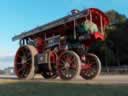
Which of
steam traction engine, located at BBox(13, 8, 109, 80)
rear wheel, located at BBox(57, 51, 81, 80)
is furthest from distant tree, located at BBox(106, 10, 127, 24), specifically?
rear wheel, located at BBox(57, 51, 81, 80)

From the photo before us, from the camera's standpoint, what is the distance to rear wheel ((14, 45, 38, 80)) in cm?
2242

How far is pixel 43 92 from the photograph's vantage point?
44.0ft

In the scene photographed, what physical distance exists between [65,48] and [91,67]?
5.62 ft

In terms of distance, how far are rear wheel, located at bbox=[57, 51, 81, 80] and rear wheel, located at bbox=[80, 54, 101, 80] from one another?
1.27 meters

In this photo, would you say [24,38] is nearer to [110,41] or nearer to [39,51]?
[39,51]

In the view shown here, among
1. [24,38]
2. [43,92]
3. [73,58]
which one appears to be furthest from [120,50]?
[43,92]

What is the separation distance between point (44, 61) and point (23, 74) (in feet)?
6.64

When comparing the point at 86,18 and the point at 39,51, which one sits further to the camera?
the point at 39,51

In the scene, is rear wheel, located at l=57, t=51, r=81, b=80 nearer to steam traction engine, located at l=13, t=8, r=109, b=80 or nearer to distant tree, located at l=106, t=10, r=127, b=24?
steam traction engine, located at l=13, t=8, r=109, b=80

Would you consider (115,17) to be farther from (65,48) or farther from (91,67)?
(65,48)

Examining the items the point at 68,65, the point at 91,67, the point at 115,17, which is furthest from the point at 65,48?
the point at 115,17

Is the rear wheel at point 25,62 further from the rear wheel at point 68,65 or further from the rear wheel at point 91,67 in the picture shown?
the rear wheel at point 91,67

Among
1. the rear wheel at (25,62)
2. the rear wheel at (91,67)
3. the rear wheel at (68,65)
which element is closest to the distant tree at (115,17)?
the rear wheel at (25,62)

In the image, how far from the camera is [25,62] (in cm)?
2305
